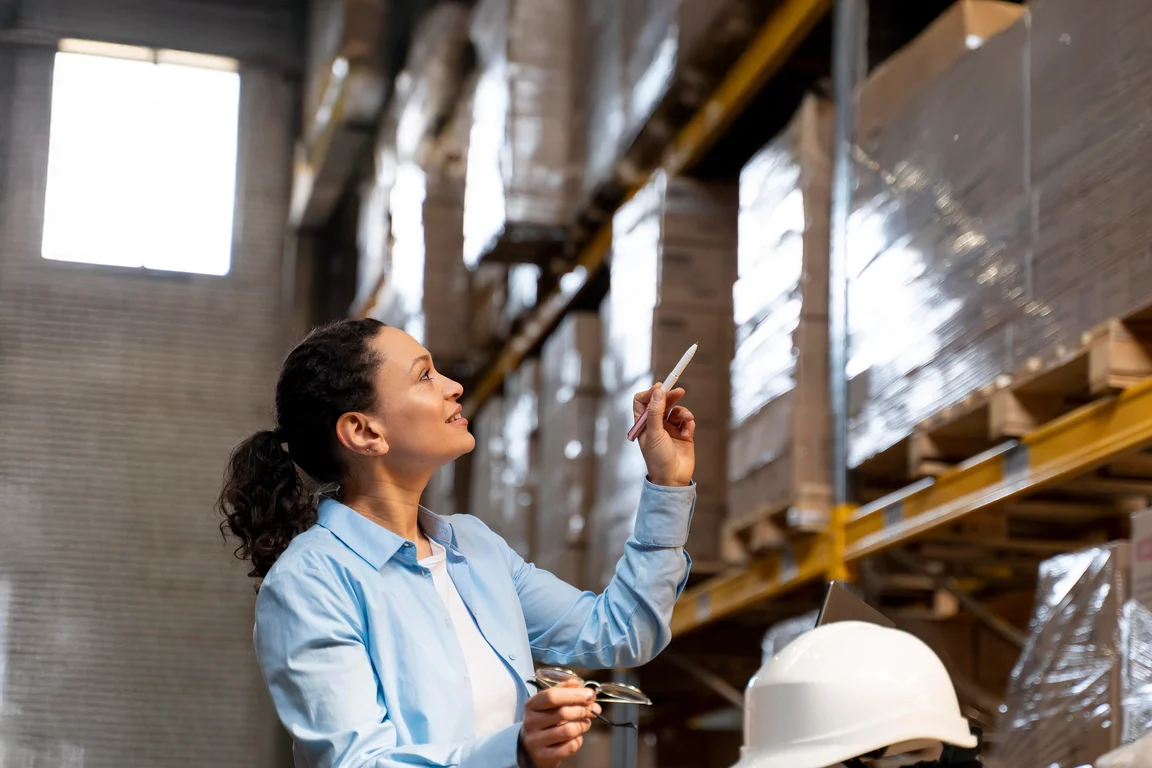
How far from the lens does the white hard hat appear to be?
276cm

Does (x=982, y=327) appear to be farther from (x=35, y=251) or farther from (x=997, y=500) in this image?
(x=35, y=251)

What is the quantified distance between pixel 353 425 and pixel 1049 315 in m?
1.90

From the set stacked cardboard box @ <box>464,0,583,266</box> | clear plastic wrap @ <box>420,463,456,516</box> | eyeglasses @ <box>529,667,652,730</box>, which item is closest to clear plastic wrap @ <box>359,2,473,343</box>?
clear plastic wrap @ <box>420,463,456,516</box>

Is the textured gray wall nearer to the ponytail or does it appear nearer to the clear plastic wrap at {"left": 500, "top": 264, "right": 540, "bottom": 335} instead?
the ponytail

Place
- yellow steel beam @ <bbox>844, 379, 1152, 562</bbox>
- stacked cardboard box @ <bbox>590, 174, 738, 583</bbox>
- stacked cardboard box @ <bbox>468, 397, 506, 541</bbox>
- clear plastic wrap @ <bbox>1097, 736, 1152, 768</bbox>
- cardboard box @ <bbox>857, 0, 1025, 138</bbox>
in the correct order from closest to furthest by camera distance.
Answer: clear plastic wrap @ <bbox>1097, 736, 1152, 768</bbox>
yellow steel beam @ <bbox>844, 379, 1152, 562</bbox>
cardboard box @ <bbox>857, 0, 1025, 138</bbox>
stacked cardboard box @ <bbox>590, 174, 738, 583</bbox>
stacked cardboard box @ <bbox>468, 397, 506, 541</bbox>

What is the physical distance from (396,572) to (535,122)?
4739 mm

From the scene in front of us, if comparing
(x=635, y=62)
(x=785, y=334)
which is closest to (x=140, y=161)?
(x=785, y=334)

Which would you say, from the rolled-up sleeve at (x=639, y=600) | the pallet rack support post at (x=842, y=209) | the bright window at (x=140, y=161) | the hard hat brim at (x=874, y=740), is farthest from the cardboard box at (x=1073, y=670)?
the bright window at (x=140, y=161)

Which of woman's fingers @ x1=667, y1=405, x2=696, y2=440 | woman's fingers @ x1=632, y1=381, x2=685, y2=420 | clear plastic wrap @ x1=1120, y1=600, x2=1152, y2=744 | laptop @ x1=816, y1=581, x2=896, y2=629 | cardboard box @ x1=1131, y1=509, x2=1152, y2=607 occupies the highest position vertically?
woman's fingers @ x1=632, y1=381, x2=685, y2=420

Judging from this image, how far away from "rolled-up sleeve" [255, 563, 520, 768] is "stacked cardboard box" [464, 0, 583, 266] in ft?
15.6

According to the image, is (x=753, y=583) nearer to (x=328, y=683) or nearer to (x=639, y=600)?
(x=639, y=600)

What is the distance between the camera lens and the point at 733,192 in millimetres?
6230

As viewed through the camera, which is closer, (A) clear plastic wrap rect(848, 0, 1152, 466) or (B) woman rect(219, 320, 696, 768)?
(B) woman rect(219, 320, 696, 768)

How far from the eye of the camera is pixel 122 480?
380 centimetres
